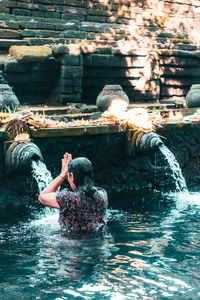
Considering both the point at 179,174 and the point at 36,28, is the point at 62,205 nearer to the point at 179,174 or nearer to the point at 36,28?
the point at 179,174

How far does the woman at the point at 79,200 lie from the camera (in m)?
4.82

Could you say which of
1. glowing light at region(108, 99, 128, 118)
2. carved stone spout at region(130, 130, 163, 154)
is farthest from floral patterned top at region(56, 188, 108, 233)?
glowing light at region(108, 99, 128, 118)

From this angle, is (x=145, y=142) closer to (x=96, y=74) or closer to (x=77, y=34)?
(x=96, y=74)

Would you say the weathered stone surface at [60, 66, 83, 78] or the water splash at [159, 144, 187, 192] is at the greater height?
the weathered stone surface at [60, 66, 83, 78]

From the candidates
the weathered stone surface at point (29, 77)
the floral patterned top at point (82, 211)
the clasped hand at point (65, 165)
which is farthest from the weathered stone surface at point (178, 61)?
the floral patterned top at point (82, 211)

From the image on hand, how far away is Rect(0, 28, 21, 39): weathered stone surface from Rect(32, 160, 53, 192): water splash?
613 centimetres

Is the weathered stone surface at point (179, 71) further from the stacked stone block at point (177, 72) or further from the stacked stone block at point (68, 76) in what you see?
the stacked stone block at point (68, 76)

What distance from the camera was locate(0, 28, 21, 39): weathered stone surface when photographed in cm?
1210

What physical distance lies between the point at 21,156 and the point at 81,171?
2053mm

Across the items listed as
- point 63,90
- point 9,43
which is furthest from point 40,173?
point 9,43

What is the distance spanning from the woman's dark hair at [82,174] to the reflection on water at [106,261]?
615mm

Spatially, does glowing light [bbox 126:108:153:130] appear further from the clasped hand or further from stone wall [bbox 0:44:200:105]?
stone wall [bbox 0:44:200:105]

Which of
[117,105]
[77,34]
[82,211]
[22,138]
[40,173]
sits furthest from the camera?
[77,34]

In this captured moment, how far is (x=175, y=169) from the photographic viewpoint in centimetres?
876
